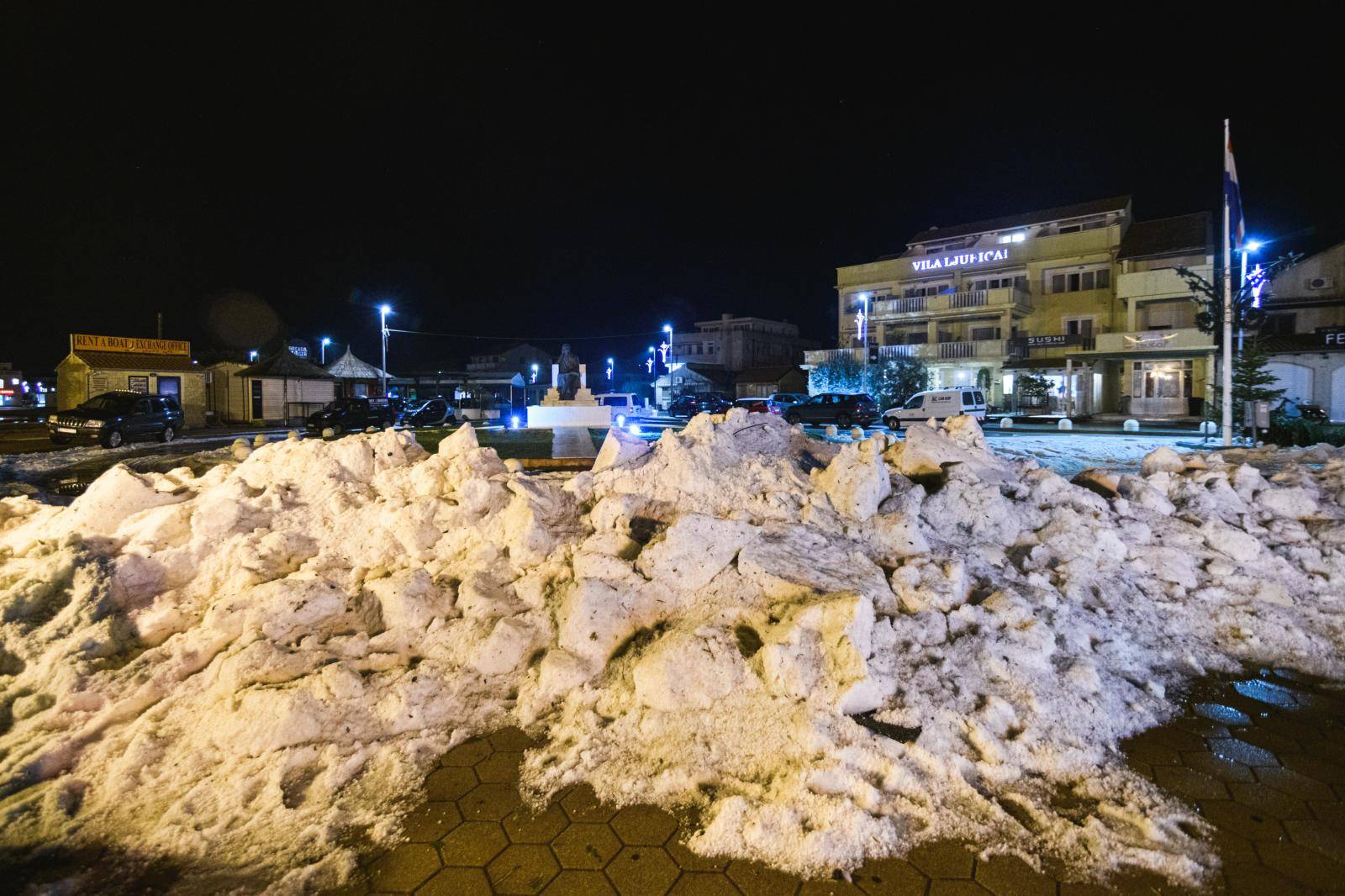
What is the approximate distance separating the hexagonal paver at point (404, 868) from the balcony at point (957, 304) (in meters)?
40.0

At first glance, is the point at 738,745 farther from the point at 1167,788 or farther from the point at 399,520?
the point at 399,520

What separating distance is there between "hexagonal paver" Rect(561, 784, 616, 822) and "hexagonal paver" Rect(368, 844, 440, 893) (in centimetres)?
56

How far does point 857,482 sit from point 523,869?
3.49 m

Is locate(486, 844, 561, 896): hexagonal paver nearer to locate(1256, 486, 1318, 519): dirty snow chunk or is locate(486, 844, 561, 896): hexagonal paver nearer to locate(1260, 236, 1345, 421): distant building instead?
locate(1256, 486, 1318, 519): dirty snow chunk

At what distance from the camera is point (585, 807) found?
9.33 ft

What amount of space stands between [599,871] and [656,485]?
3129mm

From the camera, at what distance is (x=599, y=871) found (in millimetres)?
2473

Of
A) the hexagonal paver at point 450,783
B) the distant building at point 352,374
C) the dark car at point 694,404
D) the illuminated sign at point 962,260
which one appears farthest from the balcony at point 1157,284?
the distant building at point 352,374

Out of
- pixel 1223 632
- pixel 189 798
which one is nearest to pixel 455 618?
pixel 189 798

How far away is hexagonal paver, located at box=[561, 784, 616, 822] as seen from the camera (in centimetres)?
278

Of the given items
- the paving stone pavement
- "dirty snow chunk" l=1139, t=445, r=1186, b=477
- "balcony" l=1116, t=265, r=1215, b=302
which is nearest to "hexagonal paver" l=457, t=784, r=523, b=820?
the paving stone pavement

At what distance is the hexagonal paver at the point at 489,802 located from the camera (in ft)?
9.14

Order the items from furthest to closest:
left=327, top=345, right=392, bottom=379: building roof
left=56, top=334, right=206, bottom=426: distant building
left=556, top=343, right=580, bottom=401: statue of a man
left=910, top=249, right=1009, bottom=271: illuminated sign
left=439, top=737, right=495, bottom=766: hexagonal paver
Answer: left=910, top=249, right=1009, bottom=271: illuminated sign
left=327, top=345, right=392, bottom=379: building roof
left=556, top=343, right=580, bottom=401: statue of a man
left=56, top=334, right=206, bottom=426: distant building
left=439, top=737, right=495, bottom=766: hexagonal paver

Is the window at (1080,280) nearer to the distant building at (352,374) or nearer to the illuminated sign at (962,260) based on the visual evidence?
the illuminated sign at (962,260)
